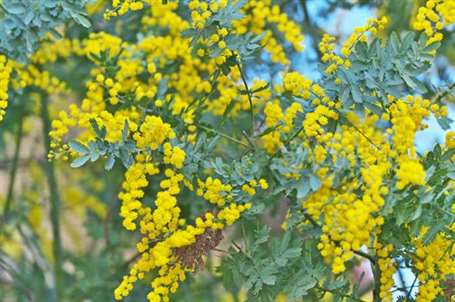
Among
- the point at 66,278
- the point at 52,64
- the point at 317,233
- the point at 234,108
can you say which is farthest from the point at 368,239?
the point at 66,278

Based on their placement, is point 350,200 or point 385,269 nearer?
point 350,200

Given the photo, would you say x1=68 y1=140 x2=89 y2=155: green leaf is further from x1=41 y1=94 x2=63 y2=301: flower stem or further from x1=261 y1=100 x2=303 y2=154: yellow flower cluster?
x1=41 y1=94 x2=63 y2=301: flower stem

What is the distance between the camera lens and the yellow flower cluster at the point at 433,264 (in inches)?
80.0

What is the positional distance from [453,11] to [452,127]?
0.39 meters

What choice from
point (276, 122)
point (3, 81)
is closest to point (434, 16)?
point (276, 122)

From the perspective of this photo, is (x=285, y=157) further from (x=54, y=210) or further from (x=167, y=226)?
(x=54, y=210)

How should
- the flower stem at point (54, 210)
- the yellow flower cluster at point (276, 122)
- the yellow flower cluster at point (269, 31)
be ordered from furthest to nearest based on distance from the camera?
the flower stem at point (54, 210), the yellow flower cluster at point (269, 31), the yellow flower cluster at point (276, 122)

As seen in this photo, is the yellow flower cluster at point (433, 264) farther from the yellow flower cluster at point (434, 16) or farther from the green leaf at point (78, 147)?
the green leaf at point (78, 147)

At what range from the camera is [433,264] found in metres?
2.04

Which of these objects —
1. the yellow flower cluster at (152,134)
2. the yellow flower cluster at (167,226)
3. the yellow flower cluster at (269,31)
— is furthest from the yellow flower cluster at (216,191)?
the yellow flower cluster at (269,31)

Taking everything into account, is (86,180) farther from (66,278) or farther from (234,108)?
(234,108)

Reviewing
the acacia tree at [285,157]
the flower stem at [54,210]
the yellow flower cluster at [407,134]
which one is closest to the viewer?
the yellow flower cluster at [407,134]

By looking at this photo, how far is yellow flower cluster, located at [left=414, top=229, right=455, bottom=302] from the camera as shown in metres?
2.03

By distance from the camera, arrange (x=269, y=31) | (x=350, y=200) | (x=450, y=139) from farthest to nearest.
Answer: (x=269, y=31)
(x=450, y=139)
(x=350, y=200)
